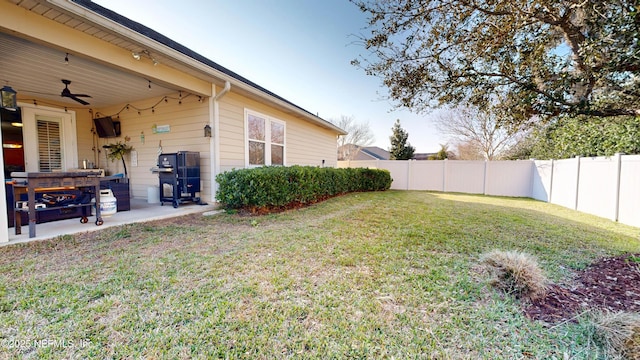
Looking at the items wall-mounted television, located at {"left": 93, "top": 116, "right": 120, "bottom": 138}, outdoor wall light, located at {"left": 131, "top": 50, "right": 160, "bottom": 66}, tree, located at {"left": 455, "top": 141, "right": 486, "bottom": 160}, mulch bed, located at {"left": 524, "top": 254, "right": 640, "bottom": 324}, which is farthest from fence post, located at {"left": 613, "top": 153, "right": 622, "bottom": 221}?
tree, located at {"left": 455, "top": 141, "right": 486, "bottom": 160}

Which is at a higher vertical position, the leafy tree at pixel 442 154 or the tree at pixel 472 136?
the tree at pixel 472 136

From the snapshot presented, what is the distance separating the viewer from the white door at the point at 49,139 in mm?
5910

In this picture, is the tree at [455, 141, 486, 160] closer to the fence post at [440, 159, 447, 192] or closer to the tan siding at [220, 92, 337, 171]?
the fence post at [440, 159, 447, 192]

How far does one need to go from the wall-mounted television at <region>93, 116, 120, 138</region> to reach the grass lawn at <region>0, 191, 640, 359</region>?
4.37 metres

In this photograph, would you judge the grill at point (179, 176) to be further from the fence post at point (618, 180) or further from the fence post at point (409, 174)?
the fence post at point (409, 174)

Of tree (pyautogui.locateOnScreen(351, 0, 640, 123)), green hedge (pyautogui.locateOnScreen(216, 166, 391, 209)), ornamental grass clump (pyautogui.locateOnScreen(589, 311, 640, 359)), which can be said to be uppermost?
tree (pyautogui.locateOnScreen(351, 0, 640, 123))

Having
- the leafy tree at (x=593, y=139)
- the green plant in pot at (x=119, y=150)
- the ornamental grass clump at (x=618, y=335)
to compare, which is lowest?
the ornamental grass clump at (x=618, y=335)

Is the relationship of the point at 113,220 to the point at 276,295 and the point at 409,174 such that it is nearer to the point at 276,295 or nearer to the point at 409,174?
the point at 276,295

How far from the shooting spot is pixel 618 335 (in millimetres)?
1517

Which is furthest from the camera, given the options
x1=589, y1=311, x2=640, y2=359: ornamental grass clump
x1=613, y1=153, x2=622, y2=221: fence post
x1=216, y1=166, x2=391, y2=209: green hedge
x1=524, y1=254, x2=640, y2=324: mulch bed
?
x1=613, y1=153, x2=622, y2=221: fence post

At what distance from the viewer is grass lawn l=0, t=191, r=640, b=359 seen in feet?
5.03

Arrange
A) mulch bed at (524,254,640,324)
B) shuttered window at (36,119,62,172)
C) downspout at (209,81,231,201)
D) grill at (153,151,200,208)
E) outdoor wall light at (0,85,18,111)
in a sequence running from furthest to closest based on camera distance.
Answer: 1. shuttered window at (36,119,62,172)
2. downspout at (209,81,231,201)
3. grill at (153,151,200,208)
4. outdoor wall light at (0,85,18,111)
5. mulch bed at (524,254,640,324)

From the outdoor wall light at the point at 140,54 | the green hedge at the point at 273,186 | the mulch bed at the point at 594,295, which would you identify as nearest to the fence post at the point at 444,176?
the green hedge at the point at 273,186

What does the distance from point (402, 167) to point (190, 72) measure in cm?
1048
